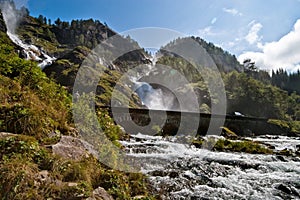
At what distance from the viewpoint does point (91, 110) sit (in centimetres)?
880

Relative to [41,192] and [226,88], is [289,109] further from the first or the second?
[41,192]

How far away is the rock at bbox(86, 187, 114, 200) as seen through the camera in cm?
441

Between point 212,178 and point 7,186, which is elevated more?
point 7,186

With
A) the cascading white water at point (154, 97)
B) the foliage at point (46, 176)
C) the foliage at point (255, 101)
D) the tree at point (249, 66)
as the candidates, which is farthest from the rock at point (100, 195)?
the tree at point (249, 66)

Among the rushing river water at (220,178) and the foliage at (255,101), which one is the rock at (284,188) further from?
the foliage at (255,101)

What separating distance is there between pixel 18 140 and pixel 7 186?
1.34m

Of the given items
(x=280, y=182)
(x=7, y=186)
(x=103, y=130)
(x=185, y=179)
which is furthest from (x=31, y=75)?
(x=280, y=182)

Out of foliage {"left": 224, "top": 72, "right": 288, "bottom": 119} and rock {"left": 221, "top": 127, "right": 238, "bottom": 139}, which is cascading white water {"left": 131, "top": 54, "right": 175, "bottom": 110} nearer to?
foliage {"left": 224, "top": 72, "right": 288, "bottom": 119}

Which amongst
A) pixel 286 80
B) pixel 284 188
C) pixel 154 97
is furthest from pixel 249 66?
pixel 284 188

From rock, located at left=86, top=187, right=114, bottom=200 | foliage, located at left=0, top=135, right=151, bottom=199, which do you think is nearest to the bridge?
foliage, located at left=0, top=135, right=151, bottom=199

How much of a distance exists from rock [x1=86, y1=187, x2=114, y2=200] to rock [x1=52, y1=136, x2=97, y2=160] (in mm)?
1211

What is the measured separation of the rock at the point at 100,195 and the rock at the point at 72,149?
1.21 meters

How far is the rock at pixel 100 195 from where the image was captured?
4414 millimetres

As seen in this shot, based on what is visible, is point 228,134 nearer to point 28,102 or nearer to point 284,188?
point 284,188
